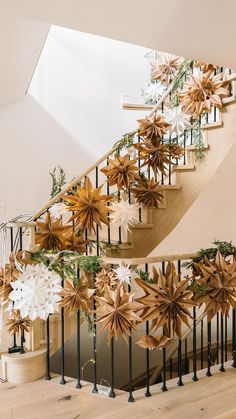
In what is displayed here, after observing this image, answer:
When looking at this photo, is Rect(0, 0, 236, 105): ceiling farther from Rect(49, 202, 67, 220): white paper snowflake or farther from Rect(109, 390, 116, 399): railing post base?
Rect(109, 390, 116, 399): railing post base

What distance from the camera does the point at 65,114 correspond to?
5219mm

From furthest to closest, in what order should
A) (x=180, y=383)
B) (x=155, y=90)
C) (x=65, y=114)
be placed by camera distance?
1. (x=155, y=90)
2. (x=65, y=114)
3. (x=180, y=383)

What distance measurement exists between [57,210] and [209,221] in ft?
8.48

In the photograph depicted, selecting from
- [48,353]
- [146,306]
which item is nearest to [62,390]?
[48,353]

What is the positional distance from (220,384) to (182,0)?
256 cm

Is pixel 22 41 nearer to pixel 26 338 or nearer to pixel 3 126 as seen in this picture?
pixel 3 126

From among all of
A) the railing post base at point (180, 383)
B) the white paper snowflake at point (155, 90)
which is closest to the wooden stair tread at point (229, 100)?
the white paper snowflake at point (155, 90)

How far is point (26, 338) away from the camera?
333 centimetres

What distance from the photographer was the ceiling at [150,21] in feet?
7.91

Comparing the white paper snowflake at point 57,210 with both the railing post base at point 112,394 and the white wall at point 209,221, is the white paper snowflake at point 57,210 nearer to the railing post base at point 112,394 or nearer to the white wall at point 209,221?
the railing post base at point 112,394

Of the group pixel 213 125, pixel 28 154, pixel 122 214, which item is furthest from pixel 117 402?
pixel 28 154

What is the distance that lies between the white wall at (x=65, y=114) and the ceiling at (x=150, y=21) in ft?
5.47

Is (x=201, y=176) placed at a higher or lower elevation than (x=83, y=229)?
higher

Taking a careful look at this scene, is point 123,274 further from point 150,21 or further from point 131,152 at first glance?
point 131,152
